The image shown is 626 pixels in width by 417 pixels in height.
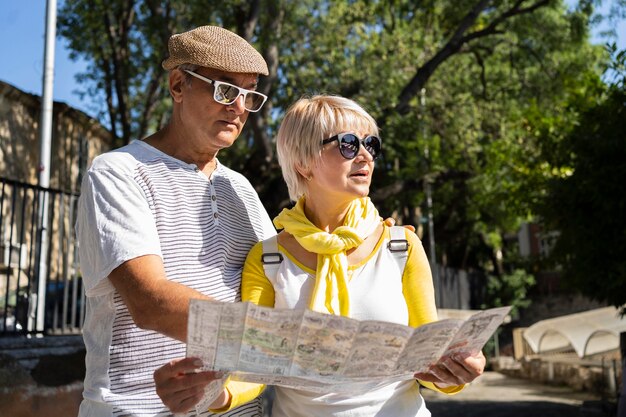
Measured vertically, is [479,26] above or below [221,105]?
above

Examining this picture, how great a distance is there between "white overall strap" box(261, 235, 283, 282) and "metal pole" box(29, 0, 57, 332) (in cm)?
513

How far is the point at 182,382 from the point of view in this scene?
1.62 meters

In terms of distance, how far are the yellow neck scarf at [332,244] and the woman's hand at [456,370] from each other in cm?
27

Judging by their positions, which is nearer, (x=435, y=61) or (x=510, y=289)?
(x=435, y=61)

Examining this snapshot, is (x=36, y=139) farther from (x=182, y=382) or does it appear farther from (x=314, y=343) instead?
(x=314, y=343)

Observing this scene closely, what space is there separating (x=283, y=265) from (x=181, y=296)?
42cm

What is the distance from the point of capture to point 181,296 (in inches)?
67.2

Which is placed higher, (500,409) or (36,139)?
(36,139)

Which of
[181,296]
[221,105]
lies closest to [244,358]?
[181,296]

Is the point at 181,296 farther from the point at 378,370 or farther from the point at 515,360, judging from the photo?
the point at 515,360

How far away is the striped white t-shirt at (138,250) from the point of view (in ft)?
6.31

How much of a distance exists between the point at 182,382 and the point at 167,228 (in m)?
0.55

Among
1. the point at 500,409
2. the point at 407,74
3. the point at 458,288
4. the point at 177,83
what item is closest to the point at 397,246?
the point at 177,83

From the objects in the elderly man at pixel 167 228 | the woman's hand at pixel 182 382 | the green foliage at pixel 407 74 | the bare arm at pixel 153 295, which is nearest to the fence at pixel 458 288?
the green foliage at pixel 407 74
